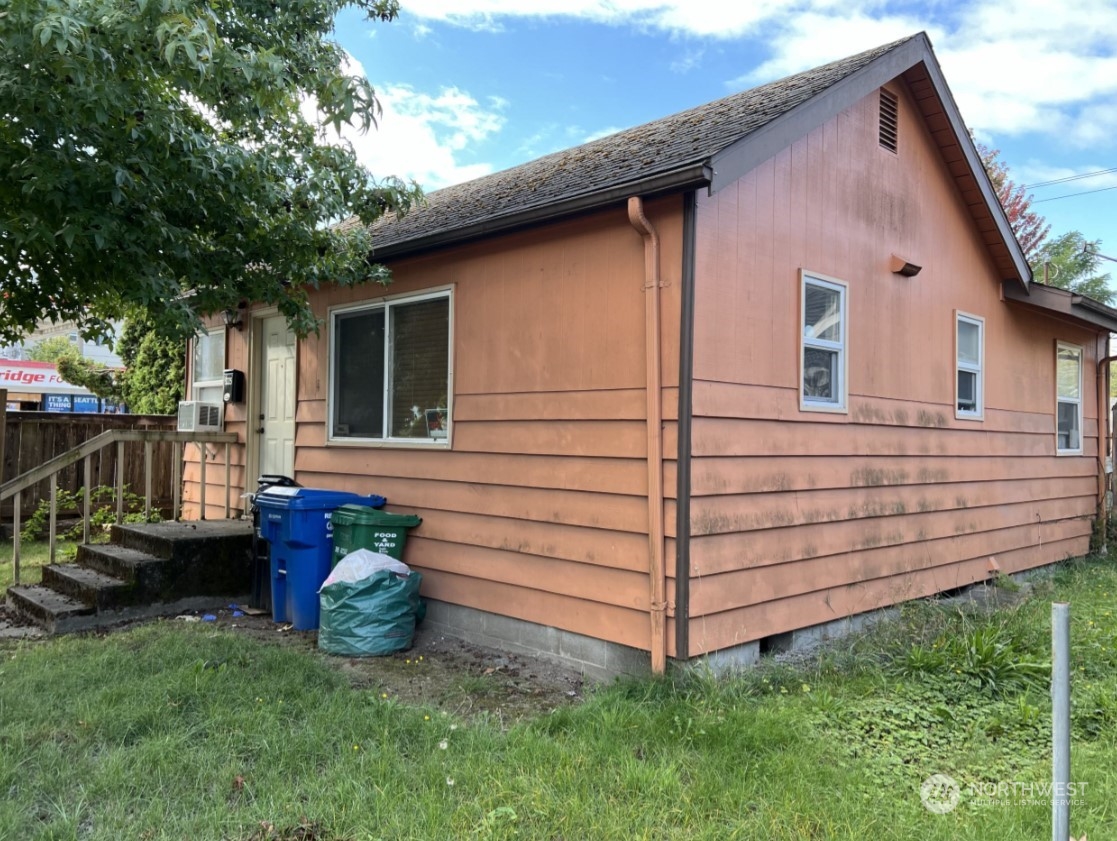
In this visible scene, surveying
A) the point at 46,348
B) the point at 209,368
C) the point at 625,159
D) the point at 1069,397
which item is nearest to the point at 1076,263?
the point at 1069,397

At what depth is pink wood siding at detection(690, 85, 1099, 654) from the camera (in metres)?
4.88

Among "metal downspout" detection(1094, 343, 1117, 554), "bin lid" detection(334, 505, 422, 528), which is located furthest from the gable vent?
"metal downspout" detection(1094, 343, 1117, 554)

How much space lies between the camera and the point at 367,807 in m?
3.03

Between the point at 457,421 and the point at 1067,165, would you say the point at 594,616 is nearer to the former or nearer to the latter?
the point at 457,421

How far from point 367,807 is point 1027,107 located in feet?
112

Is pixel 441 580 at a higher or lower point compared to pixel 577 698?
higher

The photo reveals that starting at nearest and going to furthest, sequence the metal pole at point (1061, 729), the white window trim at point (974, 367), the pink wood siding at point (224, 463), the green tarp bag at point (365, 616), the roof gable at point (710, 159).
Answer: the metal pole at point (1061, 729), the roof gable at point (710, 159), the green tarp bag at point (365, 616), the white window trim at point (974, 367), the pink wood siding at point (224, 463)

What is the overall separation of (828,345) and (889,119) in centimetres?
247

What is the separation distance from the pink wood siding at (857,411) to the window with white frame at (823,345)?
12 centimetres

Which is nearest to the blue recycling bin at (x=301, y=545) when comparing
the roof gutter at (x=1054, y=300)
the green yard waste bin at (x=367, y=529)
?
the green yard waste bin at (x=367, y=529)

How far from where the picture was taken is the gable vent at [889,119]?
6.66 meters

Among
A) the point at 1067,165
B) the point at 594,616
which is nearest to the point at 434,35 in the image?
the point at 594,616

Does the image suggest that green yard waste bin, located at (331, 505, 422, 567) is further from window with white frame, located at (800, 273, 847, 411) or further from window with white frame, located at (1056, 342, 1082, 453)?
window with white frame, located at (1056, 342, 1082, 453)

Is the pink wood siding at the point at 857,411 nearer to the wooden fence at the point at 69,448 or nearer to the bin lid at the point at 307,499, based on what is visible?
the bin lid at the point at 307,499
